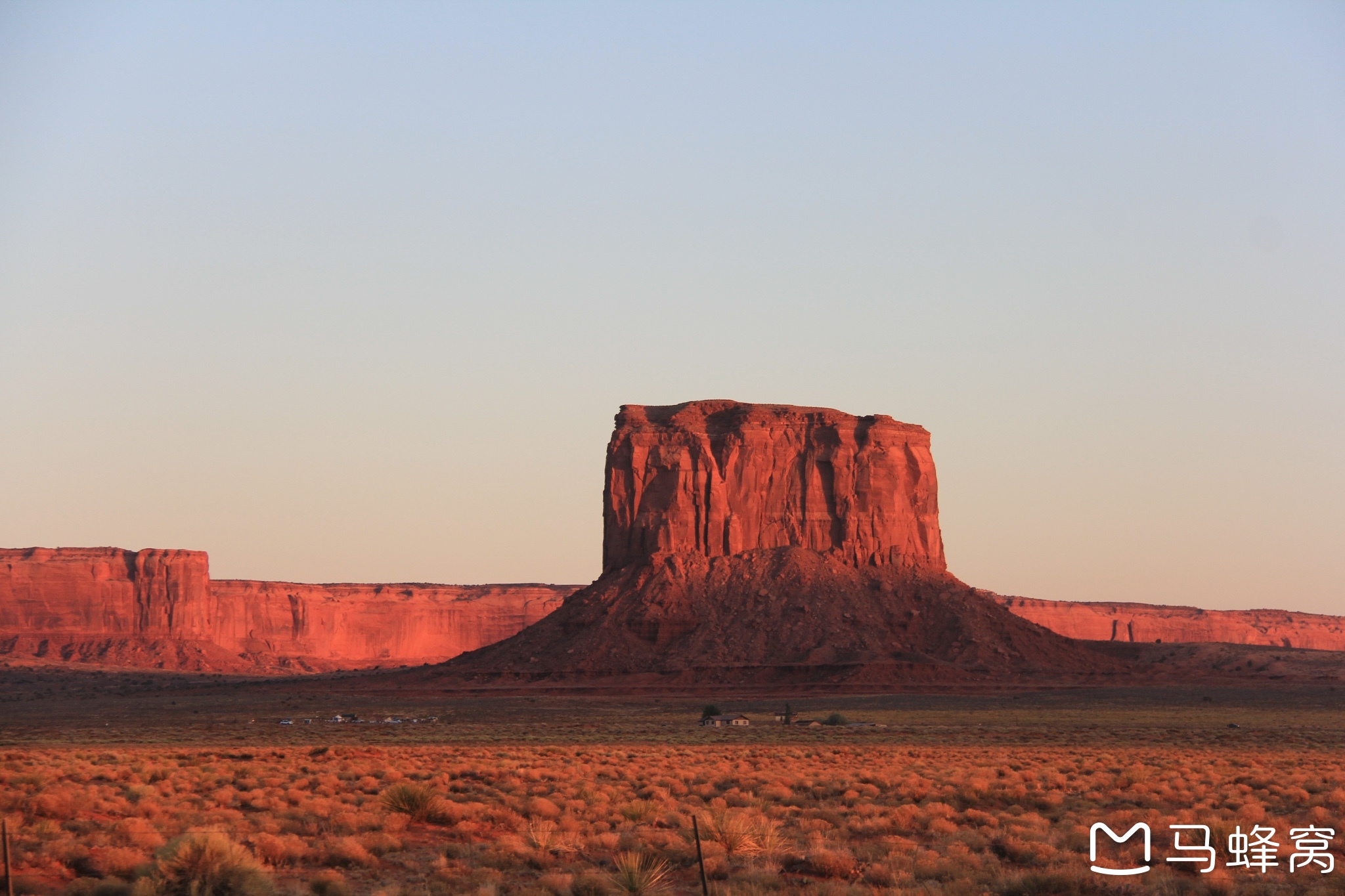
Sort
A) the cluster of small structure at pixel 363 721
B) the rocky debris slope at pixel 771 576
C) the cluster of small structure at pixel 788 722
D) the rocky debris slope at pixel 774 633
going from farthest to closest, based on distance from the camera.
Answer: the rocky debris slope at pixel 771 576 < the rocky debris slope at pixel 774 633 < the cluster of small structure at pixel 363 721 < the cluster of small structure at pixel 788 722

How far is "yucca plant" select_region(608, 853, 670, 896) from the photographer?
17.0m

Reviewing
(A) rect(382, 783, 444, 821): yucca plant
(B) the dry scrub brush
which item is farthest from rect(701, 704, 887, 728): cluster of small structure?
(A) rect(382, 783, 444, 821): yucca plant

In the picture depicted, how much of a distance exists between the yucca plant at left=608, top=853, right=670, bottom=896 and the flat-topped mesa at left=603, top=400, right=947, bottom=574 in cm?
9408

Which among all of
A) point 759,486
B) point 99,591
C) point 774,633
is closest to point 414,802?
point 774,633

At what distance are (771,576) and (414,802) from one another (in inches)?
3392

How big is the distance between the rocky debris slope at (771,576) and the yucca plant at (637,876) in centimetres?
7617

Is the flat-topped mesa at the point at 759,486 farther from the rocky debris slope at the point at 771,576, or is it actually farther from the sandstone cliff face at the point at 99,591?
the sandstone cliff face at the point at 99,591

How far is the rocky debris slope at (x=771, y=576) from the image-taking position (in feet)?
326

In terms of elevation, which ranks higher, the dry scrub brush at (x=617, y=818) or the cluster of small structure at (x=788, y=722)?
the dry scrub brush at (x=617, y=818)

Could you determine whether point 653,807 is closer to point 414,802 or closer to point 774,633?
point 414,802

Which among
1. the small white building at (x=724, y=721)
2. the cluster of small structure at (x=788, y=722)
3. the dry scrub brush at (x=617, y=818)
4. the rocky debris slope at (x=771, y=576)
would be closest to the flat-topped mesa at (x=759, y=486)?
the rocky debris slope at (x=771, y=576)

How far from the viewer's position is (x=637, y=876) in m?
17.1

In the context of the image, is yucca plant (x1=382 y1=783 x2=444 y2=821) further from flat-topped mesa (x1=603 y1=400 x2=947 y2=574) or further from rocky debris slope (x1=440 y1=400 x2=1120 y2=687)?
flat-topped mesa (x1=603 y1=400 x2=947 y2=574)

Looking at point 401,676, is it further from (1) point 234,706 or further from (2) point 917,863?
(2) point 917,863
